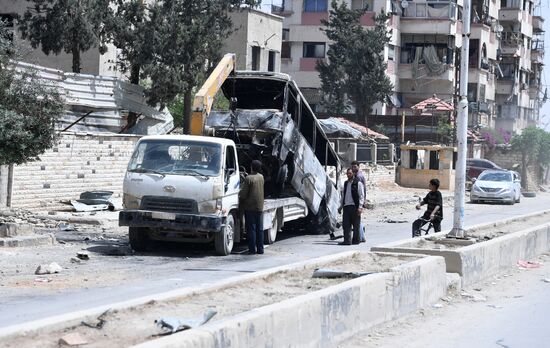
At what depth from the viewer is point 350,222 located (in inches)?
Result: 823

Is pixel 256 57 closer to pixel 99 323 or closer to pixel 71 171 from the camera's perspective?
pixel 71 171

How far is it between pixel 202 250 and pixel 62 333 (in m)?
11.8

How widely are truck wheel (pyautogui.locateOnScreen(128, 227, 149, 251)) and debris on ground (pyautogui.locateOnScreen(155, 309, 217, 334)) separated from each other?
1012cm

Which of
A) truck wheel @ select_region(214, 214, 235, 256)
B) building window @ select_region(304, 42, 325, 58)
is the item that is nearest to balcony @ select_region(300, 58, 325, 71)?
building window @ select_region(304, 42, 325, 58)

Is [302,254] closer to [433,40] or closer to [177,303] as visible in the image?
[177,303]

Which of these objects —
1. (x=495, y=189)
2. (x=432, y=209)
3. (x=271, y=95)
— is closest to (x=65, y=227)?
(x=271, y=95)

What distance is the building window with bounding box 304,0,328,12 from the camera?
70.4 meters

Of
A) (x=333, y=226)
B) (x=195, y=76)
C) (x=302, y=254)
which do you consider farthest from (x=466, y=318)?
(x=195, y=76)

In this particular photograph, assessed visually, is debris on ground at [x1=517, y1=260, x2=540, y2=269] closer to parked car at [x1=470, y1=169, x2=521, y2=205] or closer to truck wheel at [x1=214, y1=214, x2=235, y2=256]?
truck wheel at [x1=214, y1=214, x2=235, y2=256]

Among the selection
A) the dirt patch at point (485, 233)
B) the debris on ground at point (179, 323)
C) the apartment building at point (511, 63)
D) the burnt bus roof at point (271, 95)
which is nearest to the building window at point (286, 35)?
the apartment building at point (511, 63)

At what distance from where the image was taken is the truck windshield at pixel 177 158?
57.8 ft

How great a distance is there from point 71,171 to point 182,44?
925 centimetres

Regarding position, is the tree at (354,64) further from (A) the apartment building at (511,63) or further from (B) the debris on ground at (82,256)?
(B) the debris on ground at (82,256)

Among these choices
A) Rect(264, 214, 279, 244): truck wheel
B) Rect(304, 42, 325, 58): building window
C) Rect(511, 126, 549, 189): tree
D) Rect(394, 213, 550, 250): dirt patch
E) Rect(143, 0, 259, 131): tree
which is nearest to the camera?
Rect(394, 213, 550, 250): dirt patch
